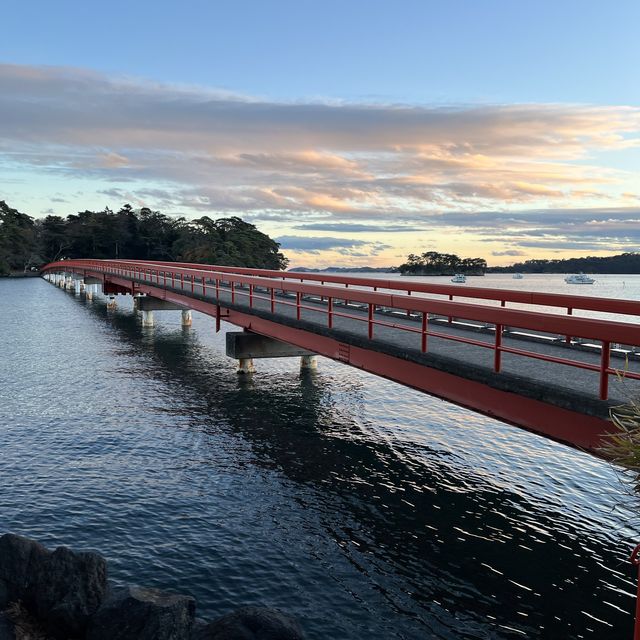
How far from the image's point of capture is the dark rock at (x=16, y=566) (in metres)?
10.2

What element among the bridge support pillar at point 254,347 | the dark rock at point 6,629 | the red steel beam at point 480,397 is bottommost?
the dark rock at point 6,629

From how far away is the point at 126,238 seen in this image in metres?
174

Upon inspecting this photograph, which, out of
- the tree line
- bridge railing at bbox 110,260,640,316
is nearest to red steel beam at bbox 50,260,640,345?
bridge railing at bbox 110,260,640,316

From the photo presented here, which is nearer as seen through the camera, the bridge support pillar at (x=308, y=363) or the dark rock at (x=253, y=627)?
the dark rock at (x=253, y=627)

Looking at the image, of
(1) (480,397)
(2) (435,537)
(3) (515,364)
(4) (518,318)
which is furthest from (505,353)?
(2) (435,537)

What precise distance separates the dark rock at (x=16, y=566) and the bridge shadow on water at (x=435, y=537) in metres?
5.04

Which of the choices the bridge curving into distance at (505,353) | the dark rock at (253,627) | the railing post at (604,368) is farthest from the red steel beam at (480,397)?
the dark rock at (253,627)

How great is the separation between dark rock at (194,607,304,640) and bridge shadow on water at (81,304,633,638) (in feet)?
6.15

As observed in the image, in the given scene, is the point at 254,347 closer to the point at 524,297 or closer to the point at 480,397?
the point at 524,297

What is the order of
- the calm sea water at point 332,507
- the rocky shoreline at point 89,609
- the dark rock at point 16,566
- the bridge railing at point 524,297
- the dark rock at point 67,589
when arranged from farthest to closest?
the bridge railing at point 524,297 < the calm sea water at point 332,507 < the dark rock at point 16,566 < the dark rock at point 67,589 < the rocky shoreline at point 89,609

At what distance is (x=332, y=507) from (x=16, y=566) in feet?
22.3

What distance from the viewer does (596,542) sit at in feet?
42.3

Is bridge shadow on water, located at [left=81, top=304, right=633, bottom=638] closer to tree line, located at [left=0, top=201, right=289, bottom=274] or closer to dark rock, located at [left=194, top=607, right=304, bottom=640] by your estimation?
dark rock, located at [left=194, top=607, right=304, bottom=640]

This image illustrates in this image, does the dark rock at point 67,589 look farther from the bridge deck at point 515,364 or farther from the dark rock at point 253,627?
the bridge deck at point 515,364
